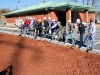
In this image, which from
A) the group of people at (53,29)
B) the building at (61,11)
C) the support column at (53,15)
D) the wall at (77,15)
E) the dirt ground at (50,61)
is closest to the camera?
the dirt ground at (50,61)

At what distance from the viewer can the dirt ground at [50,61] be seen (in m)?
6.20

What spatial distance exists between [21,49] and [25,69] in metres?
2.60

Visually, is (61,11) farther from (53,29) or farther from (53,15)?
(53,29)

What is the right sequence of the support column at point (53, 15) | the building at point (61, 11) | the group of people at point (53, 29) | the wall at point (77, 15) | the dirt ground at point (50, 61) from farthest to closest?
the wall at point (77, 15) < the support column at point (53, 15) < the building at point (61, 11) < the group of people at point (53, 29) < the dirt ground at point (50, 61)

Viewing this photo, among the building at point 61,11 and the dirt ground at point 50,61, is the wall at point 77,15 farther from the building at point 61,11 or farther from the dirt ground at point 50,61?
the dirt ground at point 50,61

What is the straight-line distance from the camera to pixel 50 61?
7.12 meters

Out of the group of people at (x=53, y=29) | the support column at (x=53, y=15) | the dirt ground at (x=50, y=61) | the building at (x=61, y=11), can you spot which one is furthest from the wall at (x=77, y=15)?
the dirt ground at (x=50, y=61)

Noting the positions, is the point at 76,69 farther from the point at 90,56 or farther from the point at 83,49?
the point at 83,49

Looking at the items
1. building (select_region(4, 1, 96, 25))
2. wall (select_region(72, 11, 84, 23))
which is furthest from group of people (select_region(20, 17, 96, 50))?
wall (select_region(72, 11, 84, 23))

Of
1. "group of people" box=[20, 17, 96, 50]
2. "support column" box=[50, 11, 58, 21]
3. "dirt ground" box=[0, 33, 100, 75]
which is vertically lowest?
"dirt ground" box=[0, 33, 100, 75]

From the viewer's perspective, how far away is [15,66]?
6934 mm

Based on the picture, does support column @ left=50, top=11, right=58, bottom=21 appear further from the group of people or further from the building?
the group of people

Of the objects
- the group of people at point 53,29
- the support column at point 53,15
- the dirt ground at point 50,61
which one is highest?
the support column at point 53,15

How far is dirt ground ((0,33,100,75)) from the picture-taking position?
620cm
